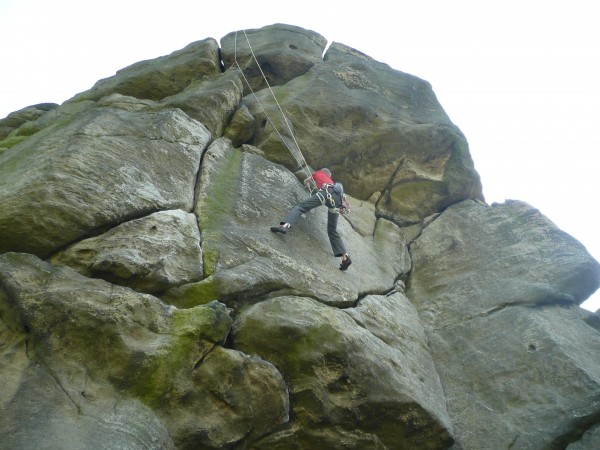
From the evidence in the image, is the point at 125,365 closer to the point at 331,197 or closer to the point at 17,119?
the point at 331,197

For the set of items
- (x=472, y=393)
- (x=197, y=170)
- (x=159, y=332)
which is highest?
(x=197, y=170)

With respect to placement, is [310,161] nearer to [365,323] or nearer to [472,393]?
[365,323]

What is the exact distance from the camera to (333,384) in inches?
332

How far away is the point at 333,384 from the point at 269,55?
13.2m

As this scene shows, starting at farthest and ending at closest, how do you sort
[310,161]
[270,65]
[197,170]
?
1. [270,65]
2. [310,161]
3. [197,170]

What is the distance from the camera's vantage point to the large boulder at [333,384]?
327 inches

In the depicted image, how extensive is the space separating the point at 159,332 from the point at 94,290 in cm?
104

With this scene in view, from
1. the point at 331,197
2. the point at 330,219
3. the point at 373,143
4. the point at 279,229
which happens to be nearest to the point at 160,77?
the point at 373,143

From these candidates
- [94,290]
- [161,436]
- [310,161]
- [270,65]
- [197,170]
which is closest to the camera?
[161,436]

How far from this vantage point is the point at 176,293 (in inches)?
339

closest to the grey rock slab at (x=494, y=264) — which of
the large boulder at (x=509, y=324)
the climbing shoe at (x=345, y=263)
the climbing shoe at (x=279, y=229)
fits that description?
the large boulder at (x=509, y=324)

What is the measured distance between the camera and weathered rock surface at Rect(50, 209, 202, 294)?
26.8 ft

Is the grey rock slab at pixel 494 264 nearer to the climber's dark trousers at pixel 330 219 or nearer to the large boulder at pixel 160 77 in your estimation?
the climber's dark trousers at pixel 330 219

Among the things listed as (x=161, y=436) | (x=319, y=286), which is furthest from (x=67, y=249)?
(x=319, y=286)
